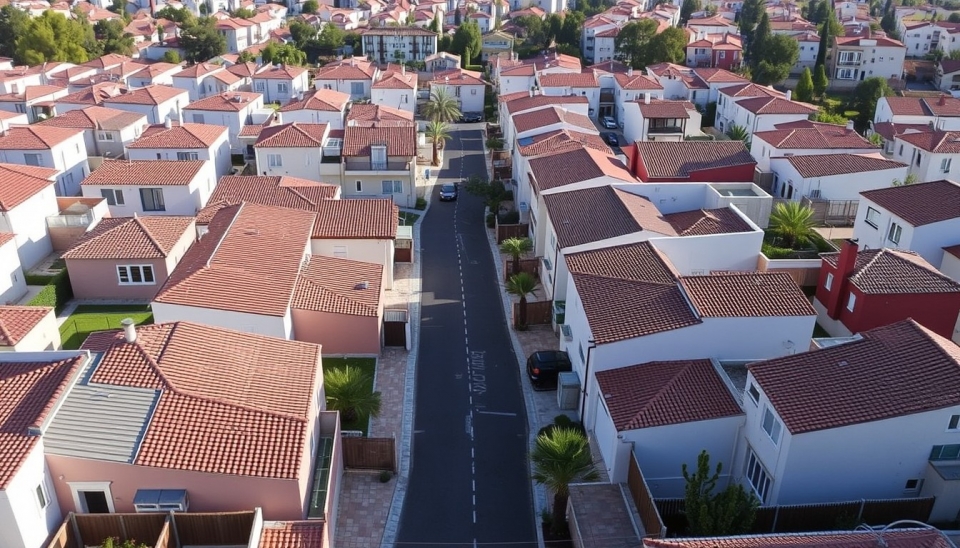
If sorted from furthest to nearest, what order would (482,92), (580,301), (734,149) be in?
(482,92) → (734,149) → (580,301)

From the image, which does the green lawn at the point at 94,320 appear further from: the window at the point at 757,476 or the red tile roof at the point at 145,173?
the window at the point at 757,476

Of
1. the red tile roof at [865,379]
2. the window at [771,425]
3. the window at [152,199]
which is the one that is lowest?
the window at [152,199]

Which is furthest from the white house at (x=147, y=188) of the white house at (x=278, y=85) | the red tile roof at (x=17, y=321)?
the white house at (x=278, y=85)

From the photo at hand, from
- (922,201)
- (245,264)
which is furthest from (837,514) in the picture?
(922,201)

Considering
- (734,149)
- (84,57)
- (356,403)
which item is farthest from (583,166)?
(84,57)

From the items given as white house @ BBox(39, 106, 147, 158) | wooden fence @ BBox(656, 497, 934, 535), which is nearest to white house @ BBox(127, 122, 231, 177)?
white house @ BBox(39, 106, 147, 158)

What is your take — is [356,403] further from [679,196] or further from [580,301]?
[679,196]

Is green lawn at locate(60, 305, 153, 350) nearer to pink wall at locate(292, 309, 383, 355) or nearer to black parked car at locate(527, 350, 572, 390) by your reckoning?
pink wall at locate(292, 309, 383, 355)
